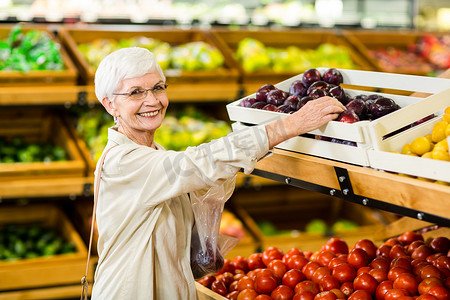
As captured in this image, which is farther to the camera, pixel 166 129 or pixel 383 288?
pixel 166 129

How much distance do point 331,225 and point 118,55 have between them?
3264 mm

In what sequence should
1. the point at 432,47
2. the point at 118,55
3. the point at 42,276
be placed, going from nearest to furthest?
the point at 118,55, the point at 42,276, the point at 432,47

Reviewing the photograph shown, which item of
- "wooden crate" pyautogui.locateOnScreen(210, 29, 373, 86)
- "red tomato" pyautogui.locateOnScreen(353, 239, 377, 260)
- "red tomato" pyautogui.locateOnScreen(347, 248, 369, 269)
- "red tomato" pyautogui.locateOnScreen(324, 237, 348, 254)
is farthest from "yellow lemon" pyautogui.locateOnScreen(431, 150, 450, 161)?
"wooden crate" pyautogui.locateOnScreen(210, 29, 373, 86)

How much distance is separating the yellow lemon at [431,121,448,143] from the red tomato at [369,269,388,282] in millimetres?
528

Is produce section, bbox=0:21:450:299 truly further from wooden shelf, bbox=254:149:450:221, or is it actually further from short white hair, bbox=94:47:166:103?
short white hair, bbox=94:47:166:103

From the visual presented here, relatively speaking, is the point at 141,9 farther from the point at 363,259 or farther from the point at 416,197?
the point at 416,197

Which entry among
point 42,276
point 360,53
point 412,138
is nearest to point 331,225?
point 360,53

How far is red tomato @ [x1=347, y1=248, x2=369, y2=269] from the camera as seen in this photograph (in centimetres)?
208

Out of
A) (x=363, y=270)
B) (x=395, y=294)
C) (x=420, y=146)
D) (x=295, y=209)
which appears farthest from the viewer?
(x=295, y=209)

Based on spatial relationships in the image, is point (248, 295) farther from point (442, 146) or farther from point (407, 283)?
point (442, 146)

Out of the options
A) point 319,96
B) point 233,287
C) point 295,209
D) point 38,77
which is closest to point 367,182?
point 319,96

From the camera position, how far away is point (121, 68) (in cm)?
191

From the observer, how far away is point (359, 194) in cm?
164

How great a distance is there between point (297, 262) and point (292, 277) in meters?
0.14
